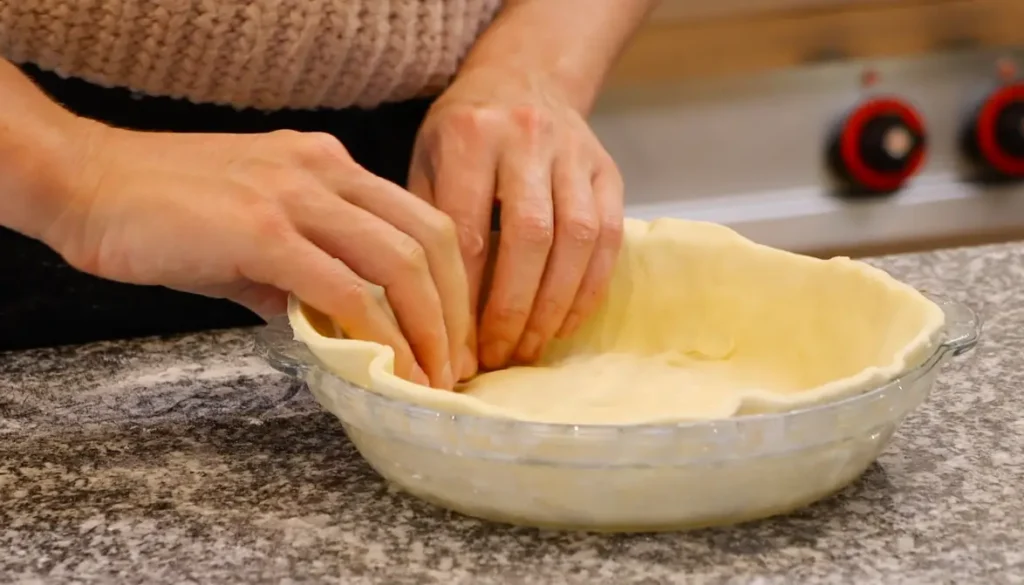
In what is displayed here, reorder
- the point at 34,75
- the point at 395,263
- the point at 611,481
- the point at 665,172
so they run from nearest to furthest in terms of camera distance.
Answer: the point at 611,481, the point at 395,263, the point at 34,75, the point at 665,172

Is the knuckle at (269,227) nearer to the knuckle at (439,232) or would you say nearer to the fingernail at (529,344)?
the knuckle at (439,232)

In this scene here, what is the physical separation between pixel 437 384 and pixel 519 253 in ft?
0.31

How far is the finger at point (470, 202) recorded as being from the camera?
676 mm

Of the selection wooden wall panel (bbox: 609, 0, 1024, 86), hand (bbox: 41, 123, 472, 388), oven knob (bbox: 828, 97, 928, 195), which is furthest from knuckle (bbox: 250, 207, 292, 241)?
oven knob (bbox: 828, 97, 928, 195)

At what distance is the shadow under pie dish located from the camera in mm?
453

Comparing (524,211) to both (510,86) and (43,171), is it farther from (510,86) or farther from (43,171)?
Answer: (43,171)

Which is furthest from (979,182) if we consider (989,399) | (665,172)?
(989,399)

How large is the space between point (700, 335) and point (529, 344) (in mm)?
108

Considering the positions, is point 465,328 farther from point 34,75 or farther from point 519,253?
point 34,75

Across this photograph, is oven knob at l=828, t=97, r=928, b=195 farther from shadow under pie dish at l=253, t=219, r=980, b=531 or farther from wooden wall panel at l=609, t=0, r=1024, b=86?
shadow under pie dish at l=253, t=219, r=980, b=531

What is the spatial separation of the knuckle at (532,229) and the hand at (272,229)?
0.07 meters

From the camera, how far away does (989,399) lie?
64 centimetres

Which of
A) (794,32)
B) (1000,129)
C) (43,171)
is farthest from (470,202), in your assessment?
(1000,129)

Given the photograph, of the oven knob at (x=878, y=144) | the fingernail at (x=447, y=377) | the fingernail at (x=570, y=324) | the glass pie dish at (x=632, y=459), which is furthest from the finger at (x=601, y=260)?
the oven knob at (x=878, y=144)
